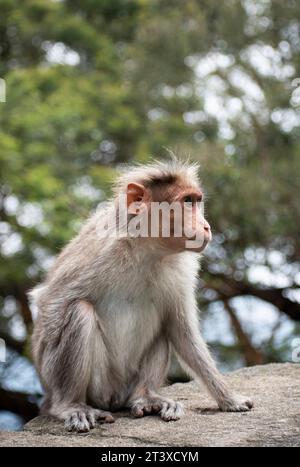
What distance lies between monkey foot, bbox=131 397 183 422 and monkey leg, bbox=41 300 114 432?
28 centimetres

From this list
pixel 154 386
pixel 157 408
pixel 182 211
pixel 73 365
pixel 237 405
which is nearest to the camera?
pixel 73 365

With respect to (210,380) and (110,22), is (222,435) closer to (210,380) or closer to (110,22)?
(210,380)

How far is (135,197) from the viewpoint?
6.49 metres

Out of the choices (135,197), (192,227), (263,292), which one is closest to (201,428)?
(192,227)

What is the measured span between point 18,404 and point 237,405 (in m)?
10.7

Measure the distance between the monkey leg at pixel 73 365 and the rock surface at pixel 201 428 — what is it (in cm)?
13

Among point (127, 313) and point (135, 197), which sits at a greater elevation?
point (135, 197)

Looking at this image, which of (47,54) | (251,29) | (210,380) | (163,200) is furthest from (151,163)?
(47,54)

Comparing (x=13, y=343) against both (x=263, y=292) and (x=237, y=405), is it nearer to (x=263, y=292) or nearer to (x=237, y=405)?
(x=263, y=292)

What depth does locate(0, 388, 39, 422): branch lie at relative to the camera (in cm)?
1622

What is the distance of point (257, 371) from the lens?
817 cm

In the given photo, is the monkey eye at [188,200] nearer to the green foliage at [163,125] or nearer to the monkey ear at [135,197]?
the monkey ear at [135,197]

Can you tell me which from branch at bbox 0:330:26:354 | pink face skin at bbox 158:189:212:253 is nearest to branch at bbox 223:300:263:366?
branch at bbox 0:330:26:354
